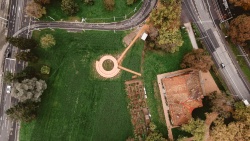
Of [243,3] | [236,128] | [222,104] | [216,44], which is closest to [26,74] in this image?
[222,104]

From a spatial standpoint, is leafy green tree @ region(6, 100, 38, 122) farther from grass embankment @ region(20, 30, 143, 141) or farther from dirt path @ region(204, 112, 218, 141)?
dirt path @ region(204, 112, 218, 141)

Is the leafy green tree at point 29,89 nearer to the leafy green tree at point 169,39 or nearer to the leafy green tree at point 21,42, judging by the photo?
the leafy green tree at point 21,42

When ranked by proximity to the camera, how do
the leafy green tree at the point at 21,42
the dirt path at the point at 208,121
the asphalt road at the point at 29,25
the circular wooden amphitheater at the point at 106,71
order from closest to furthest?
the leafy green tree at the point at 21,42, the dirt path at the point at 208,121, the asphalt road at the point at 29,25, the circular wooden amphitheater at the point at 106,71

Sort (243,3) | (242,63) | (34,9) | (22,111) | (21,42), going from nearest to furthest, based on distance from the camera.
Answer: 1. (22,111)
2. (21,42)
3. (243,3)
4. (34,9)
5. (242,63)

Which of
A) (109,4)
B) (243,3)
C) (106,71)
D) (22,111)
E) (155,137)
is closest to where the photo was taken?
(22,111)

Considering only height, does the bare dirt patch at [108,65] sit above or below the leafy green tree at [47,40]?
below

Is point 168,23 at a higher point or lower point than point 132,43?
higher

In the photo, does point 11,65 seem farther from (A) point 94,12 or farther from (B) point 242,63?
(B) point 242,63

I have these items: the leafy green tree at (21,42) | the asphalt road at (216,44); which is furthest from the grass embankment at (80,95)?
the asphalt road at (216,44)
